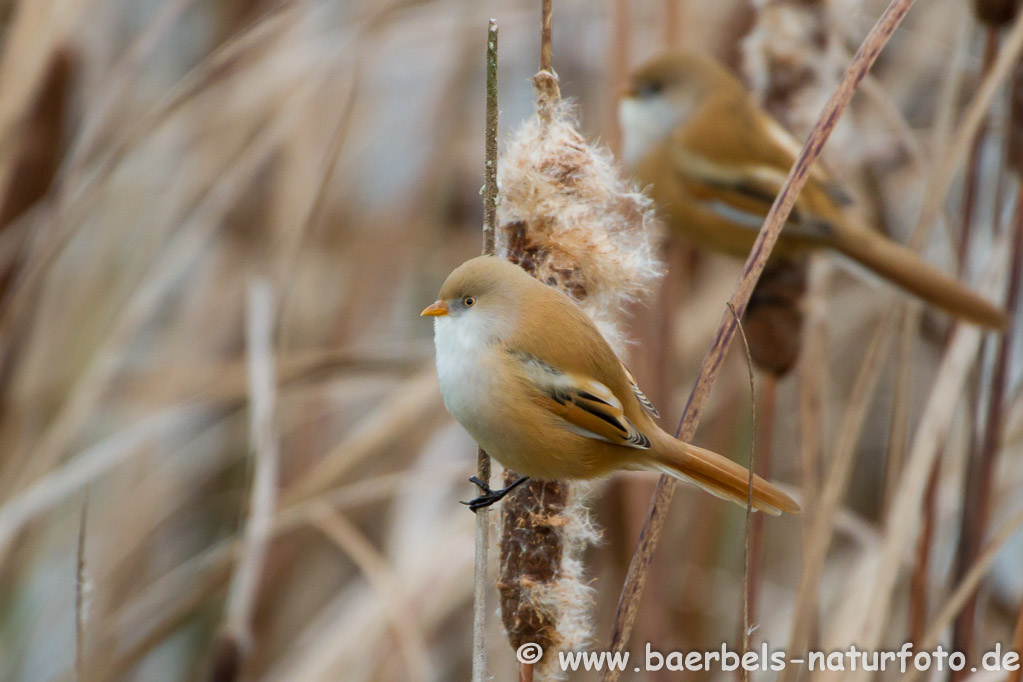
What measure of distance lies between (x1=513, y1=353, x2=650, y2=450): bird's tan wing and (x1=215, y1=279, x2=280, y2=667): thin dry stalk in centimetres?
72

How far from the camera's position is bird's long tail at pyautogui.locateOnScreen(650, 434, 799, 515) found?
1.20 meters

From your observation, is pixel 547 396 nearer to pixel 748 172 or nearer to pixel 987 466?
pixel 987 466

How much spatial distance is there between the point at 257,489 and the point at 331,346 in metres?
0.76

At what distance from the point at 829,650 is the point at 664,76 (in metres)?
1.29

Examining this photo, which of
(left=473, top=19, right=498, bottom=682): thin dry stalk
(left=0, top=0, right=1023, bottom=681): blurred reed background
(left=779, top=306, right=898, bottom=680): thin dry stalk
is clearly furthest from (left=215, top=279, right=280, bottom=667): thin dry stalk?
(left=779, top=306, right=898, bottom=680): thin dry stalk

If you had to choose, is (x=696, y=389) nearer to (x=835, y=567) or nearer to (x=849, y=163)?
(x=849, y=163)

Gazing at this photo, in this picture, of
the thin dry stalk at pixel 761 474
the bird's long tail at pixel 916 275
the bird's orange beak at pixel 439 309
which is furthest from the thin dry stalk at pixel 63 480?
the bird's long tail at pixel 916 275

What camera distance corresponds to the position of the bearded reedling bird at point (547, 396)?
121 centimetres

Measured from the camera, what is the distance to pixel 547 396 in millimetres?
1237

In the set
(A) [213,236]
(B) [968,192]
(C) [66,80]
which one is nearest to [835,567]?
(B) [968,192]

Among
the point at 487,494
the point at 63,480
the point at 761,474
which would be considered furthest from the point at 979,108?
the point at 63,480

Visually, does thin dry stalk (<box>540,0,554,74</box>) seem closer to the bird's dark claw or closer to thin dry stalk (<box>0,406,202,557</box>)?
the bird's dark claw

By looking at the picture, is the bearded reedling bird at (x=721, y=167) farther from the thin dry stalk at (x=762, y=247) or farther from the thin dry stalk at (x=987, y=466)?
the thin dry stalk at (x=762, y=247)

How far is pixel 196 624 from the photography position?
253 cm
